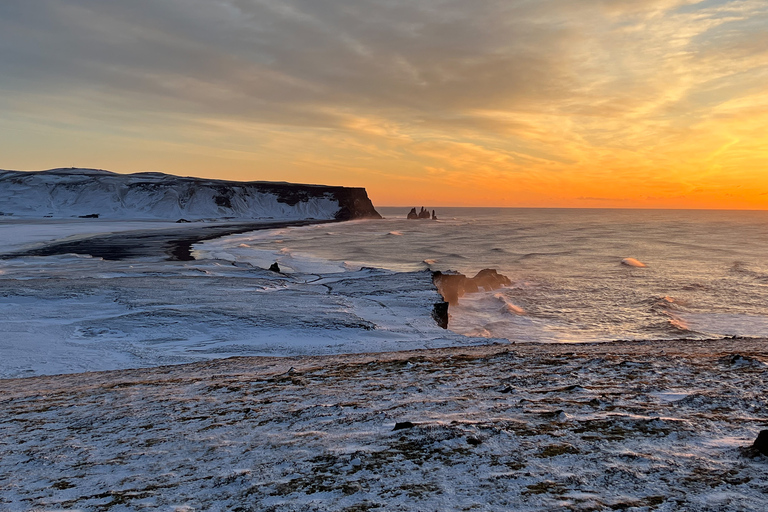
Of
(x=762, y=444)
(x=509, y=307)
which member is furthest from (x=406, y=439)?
(x=509, y=307)

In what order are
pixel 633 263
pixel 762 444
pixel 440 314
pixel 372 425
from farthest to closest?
pixel 633 263, pixel 440 314, pixel 372 425, pixel 762 444

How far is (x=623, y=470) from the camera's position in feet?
13.7

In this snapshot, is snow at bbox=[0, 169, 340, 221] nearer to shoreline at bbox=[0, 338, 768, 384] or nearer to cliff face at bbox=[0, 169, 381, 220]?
cliff face at bbox=[0, 169, 381, 220]

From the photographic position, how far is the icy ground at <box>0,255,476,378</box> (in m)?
11.8

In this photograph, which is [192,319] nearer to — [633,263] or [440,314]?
[440,314]

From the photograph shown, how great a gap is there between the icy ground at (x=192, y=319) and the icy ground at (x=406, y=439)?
10.5 ft

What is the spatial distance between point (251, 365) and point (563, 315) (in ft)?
52.2

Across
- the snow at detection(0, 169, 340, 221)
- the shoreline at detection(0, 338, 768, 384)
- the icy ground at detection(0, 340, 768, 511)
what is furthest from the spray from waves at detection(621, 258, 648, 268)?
the snow at detection(0, 169, 340, 221)

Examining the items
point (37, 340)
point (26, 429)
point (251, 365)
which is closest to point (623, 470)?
point (26, 429)

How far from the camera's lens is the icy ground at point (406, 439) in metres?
3.91

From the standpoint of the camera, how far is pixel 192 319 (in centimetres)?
1456

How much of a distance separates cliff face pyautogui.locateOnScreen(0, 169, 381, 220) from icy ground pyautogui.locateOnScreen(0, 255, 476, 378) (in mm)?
86056

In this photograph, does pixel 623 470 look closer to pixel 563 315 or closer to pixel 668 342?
pixel 668 342

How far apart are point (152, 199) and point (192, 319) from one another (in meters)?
104
